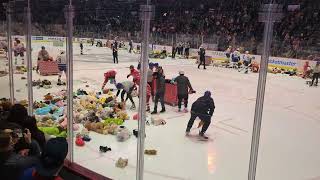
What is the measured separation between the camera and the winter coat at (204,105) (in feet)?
19.3

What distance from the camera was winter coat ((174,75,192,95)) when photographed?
7336 millimetres

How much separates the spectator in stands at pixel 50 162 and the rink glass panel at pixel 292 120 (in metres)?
1.90

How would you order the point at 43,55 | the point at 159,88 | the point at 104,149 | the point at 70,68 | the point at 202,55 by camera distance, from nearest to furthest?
the point at 70,68
the point at 104,149
the point at 159,88
the point at 43,55
the point at 202,55

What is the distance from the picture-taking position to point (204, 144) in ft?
18.7

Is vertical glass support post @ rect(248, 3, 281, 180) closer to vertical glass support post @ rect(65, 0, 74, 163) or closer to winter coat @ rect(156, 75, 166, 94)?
vertical glass support post @ rect(65, 0, 74, 163)

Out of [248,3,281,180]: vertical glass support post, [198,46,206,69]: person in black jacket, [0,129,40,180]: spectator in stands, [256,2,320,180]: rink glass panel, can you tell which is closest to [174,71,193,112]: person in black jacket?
[198,46,206,69]: person in black jacket

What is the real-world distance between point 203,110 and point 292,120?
8.88ft

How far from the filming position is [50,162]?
6.34 ft

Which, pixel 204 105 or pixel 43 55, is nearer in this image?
pixel 204 105

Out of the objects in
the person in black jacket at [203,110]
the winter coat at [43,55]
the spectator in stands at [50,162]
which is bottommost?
the person in black jacket at [203,110]

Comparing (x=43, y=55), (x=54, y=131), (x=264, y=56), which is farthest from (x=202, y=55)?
(x=264, y=56)

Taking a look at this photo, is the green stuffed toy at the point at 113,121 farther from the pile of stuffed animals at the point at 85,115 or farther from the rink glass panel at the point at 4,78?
the rink glass panel at the point at 4,78

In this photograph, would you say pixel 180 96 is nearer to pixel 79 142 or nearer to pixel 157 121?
pixel 157 121

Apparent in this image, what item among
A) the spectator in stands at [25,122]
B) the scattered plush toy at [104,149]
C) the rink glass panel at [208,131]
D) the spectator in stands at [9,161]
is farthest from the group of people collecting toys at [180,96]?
the spectator in stands at [9,161]
